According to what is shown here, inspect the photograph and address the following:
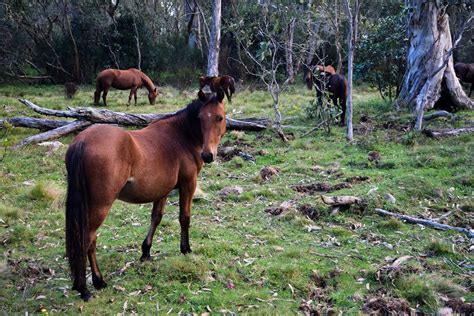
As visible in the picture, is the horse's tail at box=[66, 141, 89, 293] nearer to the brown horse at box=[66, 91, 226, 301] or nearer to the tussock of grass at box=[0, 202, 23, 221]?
the brown horse at box=[66, 91, 226, 301]

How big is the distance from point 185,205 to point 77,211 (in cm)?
141

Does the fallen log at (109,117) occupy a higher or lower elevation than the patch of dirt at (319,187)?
higher

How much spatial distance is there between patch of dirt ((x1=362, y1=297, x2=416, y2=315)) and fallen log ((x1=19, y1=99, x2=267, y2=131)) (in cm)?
702

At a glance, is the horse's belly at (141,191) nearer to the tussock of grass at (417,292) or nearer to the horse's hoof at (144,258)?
the horse's hoof at (144,258)

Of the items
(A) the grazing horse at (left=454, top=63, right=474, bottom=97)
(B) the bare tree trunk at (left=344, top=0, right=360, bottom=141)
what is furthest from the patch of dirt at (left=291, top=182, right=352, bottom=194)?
(A) the grazing horse at (left=454, top=63, right=474, bottom=97)

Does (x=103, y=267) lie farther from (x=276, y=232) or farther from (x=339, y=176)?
(x=339, y=176)

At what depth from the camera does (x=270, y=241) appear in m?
5.48

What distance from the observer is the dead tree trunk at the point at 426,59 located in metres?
12.5

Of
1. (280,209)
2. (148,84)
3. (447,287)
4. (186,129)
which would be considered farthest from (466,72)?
(186,129)

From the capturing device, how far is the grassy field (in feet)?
13.8

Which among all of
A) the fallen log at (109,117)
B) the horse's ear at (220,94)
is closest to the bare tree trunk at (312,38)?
the fallen log at (109,117)

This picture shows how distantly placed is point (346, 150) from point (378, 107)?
4844mm

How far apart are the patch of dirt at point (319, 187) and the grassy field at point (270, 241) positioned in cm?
18

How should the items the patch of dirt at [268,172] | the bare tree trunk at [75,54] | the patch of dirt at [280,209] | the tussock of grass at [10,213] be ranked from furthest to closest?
the bare tree trunk at [75,54]
the patch of dirt at [268,172]
the patch of dirt at [280,209]
the tussock of grass at [10,213]
